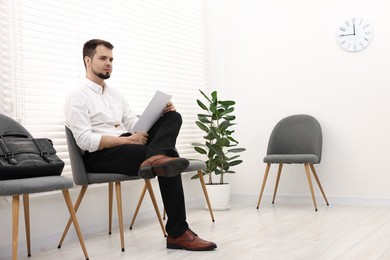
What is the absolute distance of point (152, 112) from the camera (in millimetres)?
2881

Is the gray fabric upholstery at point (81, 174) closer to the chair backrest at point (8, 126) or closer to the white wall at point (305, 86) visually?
the chair backrest at point (8, 126)

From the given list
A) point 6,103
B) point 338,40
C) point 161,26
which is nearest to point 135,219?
point 6,103

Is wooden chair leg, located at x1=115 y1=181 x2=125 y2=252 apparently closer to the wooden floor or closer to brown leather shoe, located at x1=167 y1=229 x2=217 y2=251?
the wooden floor

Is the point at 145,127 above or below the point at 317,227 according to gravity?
above

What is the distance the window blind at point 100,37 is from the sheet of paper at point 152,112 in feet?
2.18

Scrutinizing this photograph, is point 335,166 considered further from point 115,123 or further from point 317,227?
point 115,123

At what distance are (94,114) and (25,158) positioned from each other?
0.68 meters

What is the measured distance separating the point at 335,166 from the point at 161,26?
1933 mm

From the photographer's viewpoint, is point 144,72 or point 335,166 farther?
point 335,166

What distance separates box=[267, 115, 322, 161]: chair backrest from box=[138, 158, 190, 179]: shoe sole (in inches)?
81.2

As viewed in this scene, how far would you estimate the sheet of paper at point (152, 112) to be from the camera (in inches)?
111

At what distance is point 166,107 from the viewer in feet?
9.68

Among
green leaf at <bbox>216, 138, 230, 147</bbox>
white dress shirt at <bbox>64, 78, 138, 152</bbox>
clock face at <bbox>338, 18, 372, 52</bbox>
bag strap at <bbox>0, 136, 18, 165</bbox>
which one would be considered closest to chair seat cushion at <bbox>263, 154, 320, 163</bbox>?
green leaf at <bbox>216, 138, 230, 147</bbox>

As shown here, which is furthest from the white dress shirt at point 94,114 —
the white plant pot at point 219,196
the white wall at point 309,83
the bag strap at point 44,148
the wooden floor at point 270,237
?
the white wall at point 309,83
